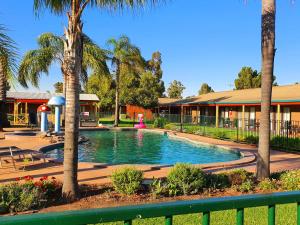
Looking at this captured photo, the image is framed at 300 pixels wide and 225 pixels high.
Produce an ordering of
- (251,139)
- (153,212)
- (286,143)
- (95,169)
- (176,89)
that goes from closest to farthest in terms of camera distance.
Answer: (153,212) → (95,169) → (286,143) → (251,139) → (176,89)

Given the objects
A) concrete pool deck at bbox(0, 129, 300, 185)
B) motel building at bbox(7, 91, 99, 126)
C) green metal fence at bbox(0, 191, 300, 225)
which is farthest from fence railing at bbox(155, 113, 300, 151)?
green metal fence at bbox(0, 191, 300, 225)

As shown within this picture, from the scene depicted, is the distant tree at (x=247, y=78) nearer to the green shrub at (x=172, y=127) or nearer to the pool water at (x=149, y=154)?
the green shrub at (x=172, y=127)

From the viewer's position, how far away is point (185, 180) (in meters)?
7.88

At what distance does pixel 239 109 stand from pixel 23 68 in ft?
67.7

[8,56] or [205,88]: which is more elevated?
[205,88]

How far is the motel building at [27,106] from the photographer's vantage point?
3294 cm

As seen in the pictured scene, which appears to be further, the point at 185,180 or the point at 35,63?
the point at 35,63

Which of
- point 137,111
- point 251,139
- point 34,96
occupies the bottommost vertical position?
point 251,139

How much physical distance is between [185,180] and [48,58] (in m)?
26.6

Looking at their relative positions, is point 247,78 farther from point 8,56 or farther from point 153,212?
point 153,212

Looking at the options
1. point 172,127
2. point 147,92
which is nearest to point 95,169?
point 172,127

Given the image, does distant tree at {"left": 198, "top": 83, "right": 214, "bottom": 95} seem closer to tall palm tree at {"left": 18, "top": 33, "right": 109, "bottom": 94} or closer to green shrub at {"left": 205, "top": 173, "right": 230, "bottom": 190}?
tall palm tree at {"left": 18, "top": 33, "right": 109, "bottom": 94}

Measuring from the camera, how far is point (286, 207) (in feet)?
21.9

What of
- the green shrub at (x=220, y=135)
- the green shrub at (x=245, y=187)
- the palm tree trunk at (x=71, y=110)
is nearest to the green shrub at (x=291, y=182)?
the green shrub at (x=245, y=187)
